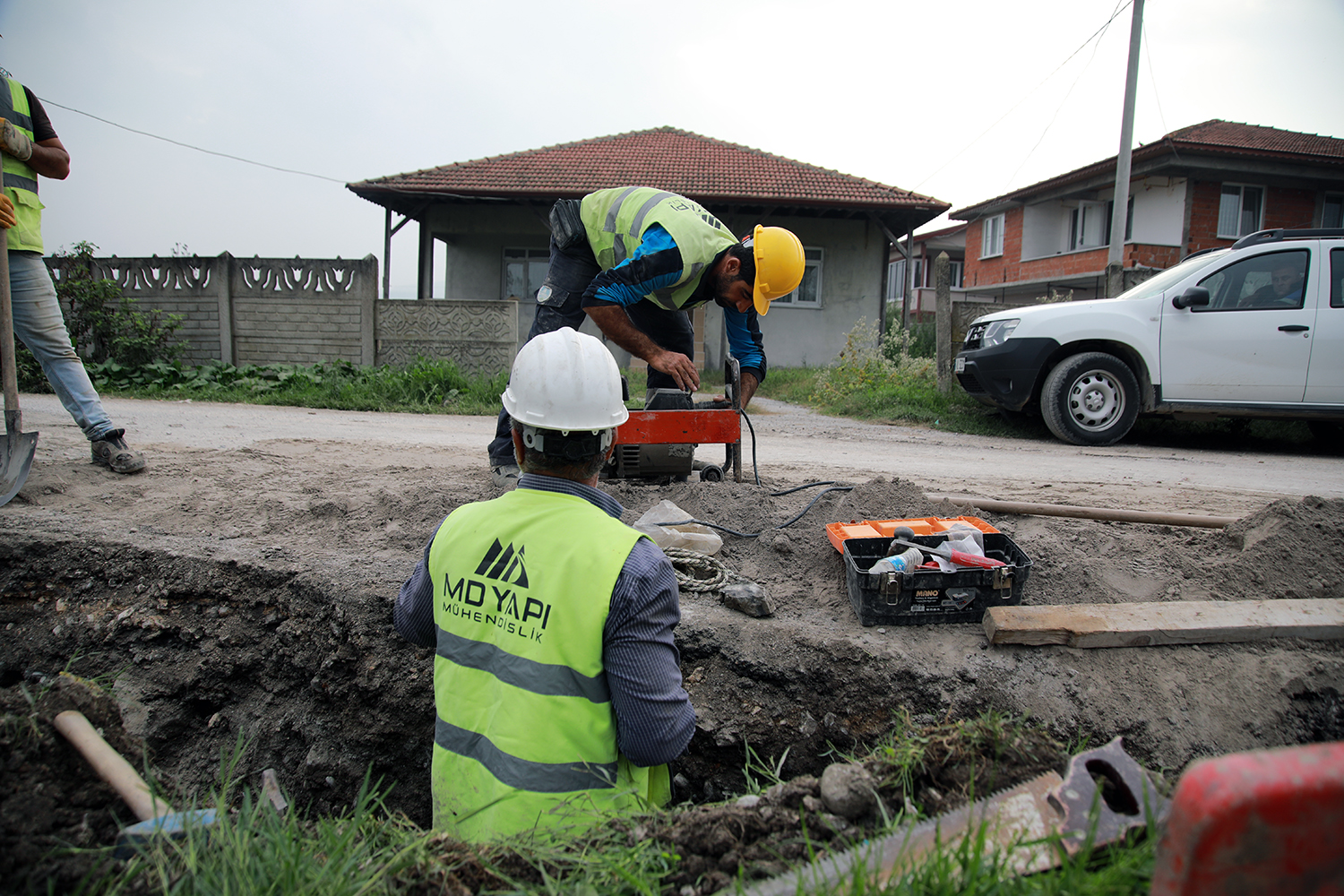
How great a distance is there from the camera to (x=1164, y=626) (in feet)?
7.80

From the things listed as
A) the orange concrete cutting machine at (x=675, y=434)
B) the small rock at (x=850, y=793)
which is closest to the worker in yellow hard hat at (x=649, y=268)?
the orange concrete cutting machine at (x=675, y=434)

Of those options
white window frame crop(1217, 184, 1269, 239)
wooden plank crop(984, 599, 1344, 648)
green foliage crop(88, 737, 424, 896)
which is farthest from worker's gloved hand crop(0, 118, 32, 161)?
white window frame crop(1217, 184, 1269, 239)

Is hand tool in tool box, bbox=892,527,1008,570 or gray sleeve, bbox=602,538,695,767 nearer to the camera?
gray sleeve, bbox=602,538,695,767

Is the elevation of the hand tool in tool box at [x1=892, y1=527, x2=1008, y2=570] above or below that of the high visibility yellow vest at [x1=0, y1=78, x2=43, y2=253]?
below

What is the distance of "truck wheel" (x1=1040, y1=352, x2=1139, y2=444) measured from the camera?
273 inches

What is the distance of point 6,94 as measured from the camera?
3605mm

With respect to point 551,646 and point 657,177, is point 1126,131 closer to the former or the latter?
point 657,177

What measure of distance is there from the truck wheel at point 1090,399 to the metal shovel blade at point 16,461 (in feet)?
25.5

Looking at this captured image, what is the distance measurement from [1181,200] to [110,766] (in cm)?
2291

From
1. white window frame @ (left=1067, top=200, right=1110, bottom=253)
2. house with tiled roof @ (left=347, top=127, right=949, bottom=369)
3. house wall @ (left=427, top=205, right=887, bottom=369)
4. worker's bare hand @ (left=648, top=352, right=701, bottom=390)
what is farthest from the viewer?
white window frame @ (left=1067, top=200, right=1110, bottom=253)

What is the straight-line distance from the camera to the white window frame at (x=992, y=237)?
24.3 metres

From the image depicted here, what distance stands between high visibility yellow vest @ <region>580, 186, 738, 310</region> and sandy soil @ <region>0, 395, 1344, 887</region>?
3.61 ft

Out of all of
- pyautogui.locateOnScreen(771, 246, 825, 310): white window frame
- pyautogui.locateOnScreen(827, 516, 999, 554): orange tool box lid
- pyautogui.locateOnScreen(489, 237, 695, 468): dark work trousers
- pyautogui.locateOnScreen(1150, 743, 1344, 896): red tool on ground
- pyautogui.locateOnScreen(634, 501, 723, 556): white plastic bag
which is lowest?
pyautogui.locateOnScreen(634, 501, 723, 556): white plastic bag

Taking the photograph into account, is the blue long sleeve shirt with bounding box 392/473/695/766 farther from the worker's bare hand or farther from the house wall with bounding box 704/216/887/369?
the house wall with bounding box 704/216/887/369
